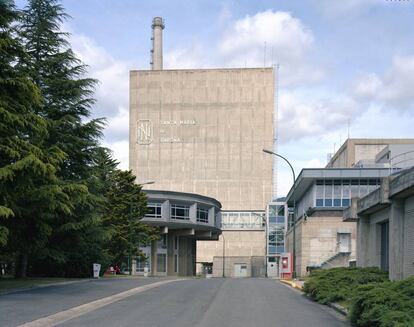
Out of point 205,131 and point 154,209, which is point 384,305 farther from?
point 205,131

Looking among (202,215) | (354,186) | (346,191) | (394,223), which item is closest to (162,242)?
(202,215)

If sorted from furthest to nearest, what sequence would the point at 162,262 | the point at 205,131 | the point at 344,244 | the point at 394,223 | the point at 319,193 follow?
the point at 205,131 → the point at 162,262 → the point at 319,193 → the point at 344,244 → the point at 394,223

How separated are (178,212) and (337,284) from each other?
2358 inches

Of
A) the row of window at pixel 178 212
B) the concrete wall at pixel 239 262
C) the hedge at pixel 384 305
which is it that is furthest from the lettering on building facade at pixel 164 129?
the hedge at pixel 384 305

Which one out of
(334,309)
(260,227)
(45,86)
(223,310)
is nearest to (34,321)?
(223,310)

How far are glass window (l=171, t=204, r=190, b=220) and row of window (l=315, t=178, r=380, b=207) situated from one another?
23.8 metres

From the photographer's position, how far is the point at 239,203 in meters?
118

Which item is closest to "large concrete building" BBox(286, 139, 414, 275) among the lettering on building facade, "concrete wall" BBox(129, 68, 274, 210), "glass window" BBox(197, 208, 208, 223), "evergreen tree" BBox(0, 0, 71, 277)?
"glass window" BBox(197, 208, 208, 223)

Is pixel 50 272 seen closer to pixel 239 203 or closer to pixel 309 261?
pixel 309 261

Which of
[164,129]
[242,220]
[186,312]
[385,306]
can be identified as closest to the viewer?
[385,306]

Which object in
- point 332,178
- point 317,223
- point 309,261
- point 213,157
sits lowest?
point 309,261

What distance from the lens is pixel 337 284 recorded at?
2147 cm

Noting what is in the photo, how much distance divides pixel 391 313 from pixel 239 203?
10680cm

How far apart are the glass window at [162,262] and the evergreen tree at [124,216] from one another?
72.0 ft
